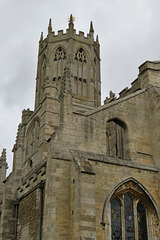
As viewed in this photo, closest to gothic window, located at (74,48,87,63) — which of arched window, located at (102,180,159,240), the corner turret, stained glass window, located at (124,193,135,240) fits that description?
the corner turret

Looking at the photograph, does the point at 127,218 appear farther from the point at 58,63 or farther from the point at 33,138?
the point at 58,63

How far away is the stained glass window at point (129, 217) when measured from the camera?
41.9 ft

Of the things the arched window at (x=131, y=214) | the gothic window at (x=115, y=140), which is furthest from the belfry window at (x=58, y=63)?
the arched window at (x=131, y=214)

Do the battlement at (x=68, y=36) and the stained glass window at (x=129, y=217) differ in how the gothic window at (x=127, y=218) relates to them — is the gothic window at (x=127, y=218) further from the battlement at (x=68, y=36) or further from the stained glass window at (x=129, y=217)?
the battlement at (x=68, y=36)

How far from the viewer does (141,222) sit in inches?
522

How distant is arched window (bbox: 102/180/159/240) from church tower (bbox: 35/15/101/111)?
24293 mm

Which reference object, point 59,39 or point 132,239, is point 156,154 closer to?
point 132,239

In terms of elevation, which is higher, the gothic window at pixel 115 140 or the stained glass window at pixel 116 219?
the gothic window at pixel 115 140

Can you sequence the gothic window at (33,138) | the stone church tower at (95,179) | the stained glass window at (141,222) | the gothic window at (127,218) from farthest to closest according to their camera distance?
the gothic window at (33,138)
the stained glass window at (141,222)
the gothic window at (127,218)
the stone church tower at (95,179)

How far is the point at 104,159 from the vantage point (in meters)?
13.1

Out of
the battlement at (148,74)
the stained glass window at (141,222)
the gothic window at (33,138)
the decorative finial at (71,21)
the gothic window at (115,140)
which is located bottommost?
the stained glass window at (141,222)

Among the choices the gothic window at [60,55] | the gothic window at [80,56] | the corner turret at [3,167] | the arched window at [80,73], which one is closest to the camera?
the corner turret at [3,167]

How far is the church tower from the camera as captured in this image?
128ft

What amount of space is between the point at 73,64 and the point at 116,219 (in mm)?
28450
